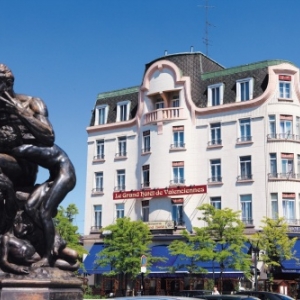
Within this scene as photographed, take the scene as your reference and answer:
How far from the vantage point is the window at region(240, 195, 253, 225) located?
1540 inches

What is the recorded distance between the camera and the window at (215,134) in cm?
4155

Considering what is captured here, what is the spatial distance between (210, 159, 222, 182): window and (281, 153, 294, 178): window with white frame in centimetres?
444

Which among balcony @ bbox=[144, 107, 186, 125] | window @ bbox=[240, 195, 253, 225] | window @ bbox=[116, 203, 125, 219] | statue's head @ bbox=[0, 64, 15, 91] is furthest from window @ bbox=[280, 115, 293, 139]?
statue's head @ bbox=[0, 64, 15, 91]

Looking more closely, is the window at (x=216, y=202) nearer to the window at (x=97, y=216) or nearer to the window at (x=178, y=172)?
the window at (x=178, y=172)

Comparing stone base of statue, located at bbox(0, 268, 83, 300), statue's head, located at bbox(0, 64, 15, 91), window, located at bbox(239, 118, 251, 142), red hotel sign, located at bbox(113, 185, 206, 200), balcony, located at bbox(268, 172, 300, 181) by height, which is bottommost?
stone base of statue, located at bbox(0, 268, 83, 300)

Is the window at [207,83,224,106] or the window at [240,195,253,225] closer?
the window at [240,195,253,225]

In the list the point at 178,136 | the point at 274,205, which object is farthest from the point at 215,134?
the point at 274,205

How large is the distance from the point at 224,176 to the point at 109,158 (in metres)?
10.1

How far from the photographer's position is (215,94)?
42469 millimetres

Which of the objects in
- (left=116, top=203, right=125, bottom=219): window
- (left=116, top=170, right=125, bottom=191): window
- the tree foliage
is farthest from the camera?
(left=116, top=170, right=125, bottom=191): window

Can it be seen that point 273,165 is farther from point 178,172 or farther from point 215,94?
point 215,94

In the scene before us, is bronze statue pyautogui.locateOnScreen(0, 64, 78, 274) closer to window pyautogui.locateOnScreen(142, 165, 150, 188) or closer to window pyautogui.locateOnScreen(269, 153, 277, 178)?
window pyautogui.locateOnScreen(269, 153, 277, 178)

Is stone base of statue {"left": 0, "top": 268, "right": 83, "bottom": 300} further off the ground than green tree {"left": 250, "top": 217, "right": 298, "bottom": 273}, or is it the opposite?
green tree {"left": 250, "top": 217, "right": 298, "bottom": 273}

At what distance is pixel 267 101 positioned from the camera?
130ft
